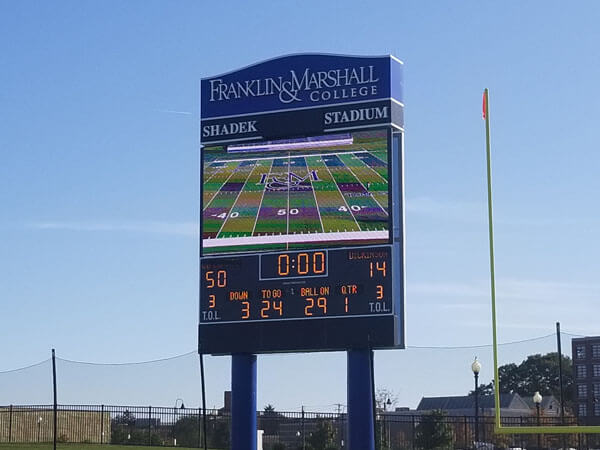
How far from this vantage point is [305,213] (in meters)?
21.5

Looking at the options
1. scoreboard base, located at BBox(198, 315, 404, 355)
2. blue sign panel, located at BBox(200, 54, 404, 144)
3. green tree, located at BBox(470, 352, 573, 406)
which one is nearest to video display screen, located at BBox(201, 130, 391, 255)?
blue sign panel, located at BBox(200, 54, 404, 144)

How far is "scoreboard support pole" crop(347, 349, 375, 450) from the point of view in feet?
69.1

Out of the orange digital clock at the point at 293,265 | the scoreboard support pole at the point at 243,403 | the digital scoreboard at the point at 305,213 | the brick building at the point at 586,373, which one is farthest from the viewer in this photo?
the brick building at the point at 586,373

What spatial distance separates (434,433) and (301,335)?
13.9 metres

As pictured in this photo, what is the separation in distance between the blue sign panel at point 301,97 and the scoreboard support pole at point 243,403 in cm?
456

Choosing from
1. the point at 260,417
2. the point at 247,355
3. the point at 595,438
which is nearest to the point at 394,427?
the point at 595,438

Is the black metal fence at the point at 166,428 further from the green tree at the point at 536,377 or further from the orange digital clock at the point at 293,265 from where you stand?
the green tree at the point at 536,377

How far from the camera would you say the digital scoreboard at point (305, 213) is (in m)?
20.8

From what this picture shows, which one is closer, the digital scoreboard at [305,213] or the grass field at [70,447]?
the digital scoreboard at [305,213]

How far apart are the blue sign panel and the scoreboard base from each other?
12.7ft

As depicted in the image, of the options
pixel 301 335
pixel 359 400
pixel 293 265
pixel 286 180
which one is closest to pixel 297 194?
pixel 286 180

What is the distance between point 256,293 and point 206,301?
110cm

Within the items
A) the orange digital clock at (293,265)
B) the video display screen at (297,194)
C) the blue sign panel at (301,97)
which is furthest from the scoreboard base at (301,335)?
the blue sign panel at (301,97)

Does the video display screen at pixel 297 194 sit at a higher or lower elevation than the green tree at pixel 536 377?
higher
